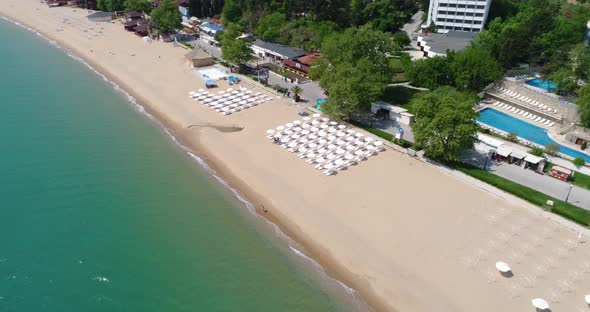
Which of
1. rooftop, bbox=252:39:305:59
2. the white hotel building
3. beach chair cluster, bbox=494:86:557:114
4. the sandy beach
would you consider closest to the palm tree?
the sandy beach

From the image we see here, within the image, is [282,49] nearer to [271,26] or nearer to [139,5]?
[271,26]

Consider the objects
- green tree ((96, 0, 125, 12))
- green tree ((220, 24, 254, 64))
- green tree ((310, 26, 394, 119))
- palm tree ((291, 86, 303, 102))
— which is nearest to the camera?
green tree ((310, 26, 394, 119))

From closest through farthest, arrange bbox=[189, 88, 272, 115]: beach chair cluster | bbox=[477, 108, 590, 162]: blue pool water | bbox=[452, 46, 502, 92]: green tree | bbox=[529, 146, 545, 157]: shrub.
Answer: bbox=[529, 146, 545, 157]: shrub
bbox=[477, 108, 590, 162]: blue pool water
bbox=[452, 46, 502, 92]: green tree
bbox=[189, 88, 272, 115]: beach chair cluster

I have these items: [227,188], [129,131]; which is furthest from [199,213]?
[129,131]

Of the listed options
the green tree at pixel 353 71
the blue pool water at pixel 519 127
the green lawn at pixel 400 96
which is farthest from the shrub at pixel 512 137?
the green tree at pixel 353 71

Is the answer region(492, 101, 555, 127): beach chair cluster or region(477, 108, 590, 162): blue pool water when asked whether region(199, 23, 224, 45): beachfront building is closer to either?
region(477, 108, 590, 162): blue pool water

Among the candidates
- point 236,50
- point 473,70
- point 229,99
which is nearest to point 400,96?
point 473,70
